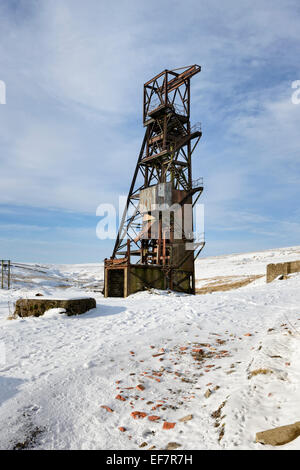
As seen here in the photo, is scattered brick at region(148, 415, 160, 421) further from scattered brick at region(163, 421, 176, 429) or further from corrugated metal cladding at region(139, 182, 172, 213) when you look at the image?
corrugated metal cladding at region(139, 182, 172, 213)

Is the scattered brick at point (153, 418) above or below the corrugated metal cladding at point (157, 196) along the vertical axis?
below

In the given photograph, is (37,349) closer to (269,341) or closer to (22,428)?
(22,428)

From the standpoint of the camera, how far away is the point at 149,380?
598 centimetres

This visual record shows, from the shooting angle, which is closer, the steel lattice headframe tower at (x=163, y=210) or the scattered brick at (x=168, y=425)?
the scattered brick at (x=168, y=425)

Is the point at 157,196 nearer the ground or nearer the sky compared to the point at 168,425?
nearer the sky

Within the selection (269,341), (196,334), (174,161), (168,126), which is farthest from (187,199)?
(269,341)

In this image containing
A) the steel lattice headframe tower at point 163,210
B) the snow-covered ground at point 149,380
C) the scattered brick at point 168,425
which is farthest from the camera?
the steel lattice headframe tower at point 163,210

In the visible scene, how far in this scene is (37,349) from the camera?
7.73 metres

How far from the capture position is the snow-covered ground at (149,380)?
409 centimetres

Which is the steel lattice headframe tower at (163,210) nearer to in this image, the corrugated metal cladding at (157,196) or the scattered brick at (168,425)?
the corrugated metal cladding at (157,196)

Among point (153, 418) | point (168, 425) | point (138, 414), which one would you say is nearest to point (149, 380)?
point (138, 414)

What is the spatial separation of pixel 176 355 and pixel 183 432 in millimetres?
2983

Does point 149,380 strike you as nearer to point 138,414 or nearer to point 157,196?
point 138,414

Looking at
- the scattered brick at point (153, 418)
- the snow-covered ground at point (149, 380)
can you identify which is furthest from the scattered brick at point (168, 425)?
the scattered brick at point (153, 418)
